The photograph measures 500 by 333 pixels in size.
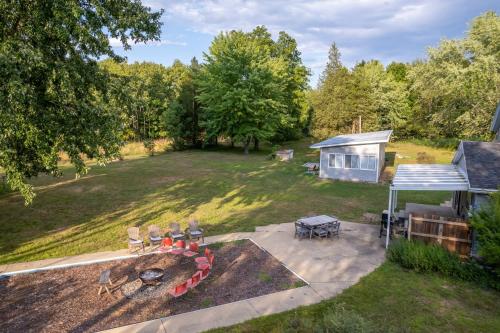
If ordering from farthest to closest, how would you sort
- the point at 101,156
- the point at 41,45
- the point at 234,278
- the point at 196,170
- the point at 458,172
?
the point at 196,170
the point at 458,172
the point at 101,156
the point at 41,45
the point at 234,278

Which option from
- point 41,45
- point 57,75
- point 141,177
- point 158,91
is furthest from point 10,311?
point 158,91

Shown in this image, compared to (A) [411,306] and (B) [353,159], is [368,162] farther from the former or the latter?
(A) [411,306]

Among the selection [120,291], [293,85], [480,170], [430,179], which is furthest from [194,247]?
[293,85]

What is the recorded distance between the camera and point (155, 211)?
1825 centimetres

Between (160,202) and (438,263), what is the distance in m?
14.9

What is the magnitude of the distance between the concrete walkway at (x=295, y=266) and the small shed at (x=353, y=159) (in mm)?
11446

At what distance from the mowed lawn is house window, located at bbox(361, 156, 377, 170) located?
6.37 feet

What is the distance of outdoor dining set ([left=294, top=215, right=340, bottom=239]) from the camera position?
13.8 meters

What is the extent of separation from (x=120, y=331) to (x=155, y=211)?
1091cm

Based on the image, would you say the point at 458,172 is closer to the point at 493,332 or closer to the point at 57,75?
the point at 493,332

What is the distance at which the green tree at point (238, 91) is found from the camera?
4044 centimetres

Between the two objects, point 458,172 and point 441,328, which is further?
point 458,172

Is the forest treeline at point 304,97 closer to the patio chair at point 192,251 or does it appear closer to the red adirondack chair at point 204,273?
the patio chair at point 192,251

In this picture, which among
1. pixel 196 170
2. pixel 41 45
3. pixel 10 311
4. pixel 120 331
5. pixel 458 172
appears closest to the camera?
pixel 120 331
